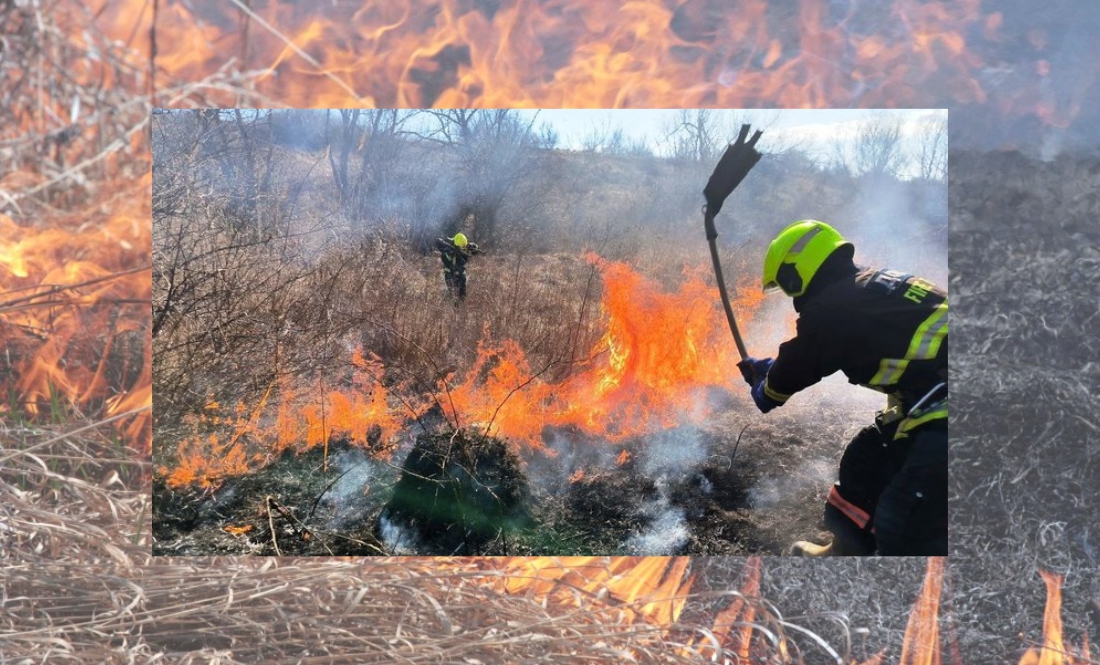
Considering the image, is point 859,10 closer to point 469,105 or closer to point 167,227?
point 469,105

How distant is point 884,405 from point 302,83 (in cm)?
274

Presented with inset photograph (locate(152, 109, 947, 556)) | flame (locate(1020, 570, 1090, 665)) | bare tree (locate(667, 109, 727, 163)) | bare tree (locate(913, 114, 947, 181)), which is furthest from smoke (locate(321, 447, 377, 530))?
flame (locate(1020, 570, 1090, 665))

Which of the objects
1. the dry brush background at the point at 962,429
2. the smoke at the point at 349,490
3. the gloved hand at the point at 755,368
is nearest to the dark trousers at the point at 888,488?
the dry brush background at the point at 962,429

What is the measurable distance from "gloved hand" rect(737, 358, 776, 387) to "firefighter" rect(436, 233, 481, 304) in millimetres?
1198

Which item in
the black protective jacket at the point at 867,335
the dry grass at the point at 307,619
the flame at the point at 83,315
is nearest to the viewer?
the dry grass at the point at 307,619

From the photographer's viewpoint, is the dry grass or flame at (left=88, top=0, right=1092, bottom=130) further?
flame at (left=88, top=0, right=1092, bottom=130)

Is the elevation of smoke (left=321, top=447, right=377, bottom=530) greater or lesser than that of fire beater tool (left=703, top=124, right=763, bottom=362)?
lesser

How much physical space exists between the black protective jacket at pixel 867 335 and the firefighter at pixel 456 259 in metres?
1.32

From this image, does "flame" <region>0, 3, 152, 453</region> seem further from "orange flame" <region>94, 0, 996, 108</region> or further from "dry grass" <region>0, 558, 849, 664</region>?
"dry grass" <region>0, 558, 849, 664</region>

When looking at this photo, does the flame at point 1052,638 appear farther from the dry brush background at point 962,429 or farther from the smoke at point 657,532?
the smoke at point 657,532

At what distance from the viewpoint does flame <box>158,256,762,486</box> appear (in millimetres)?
4383

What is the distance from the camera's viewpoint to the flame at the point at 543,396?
4.38m

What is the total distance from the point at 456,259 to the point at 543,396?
2.22 ft

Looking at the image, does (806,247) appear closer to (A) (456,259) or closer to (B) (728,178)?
(B) (728,178)
